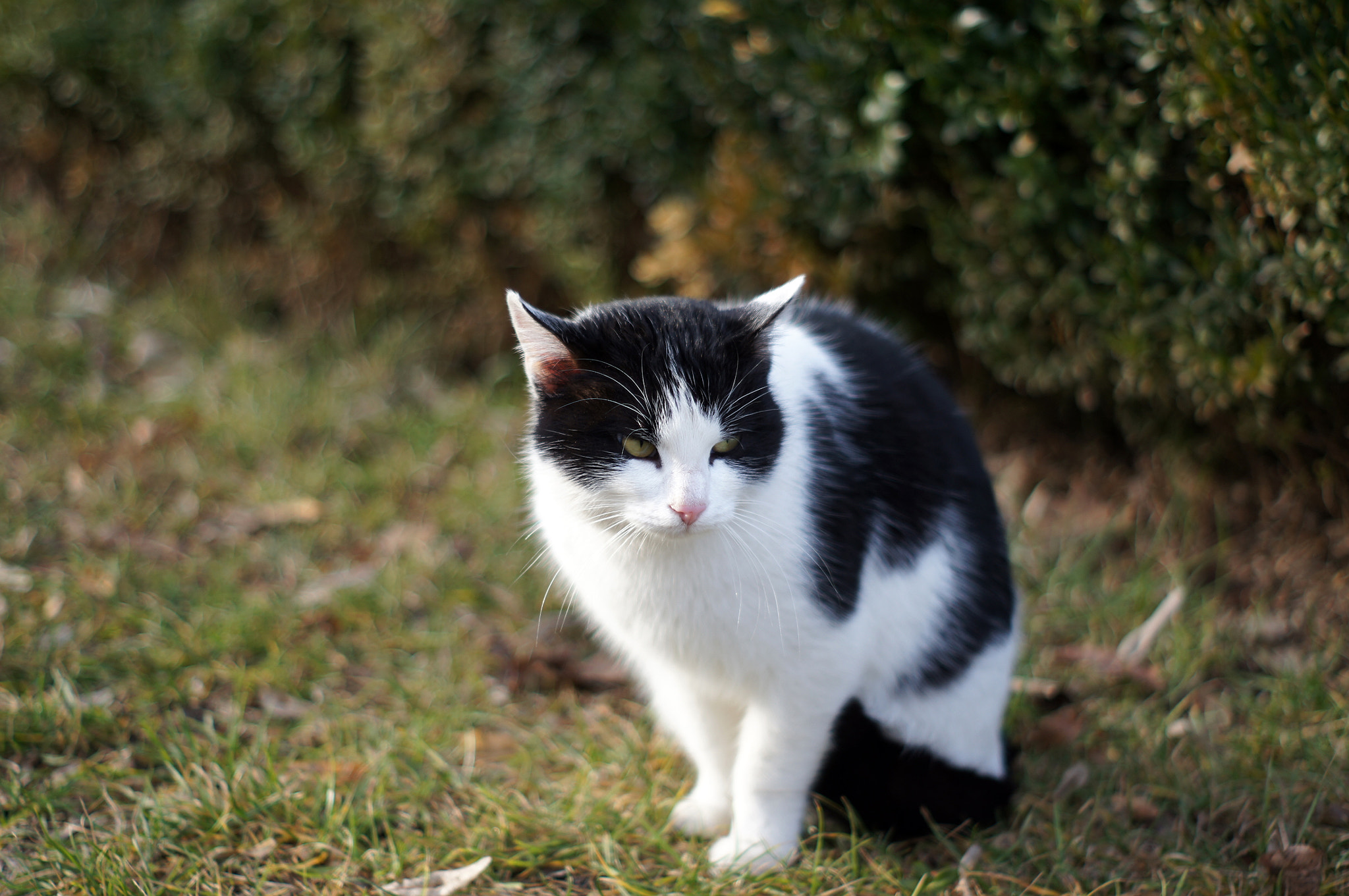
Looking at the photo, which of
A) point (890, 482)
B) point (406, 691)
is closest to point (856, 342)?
point (890, 482)

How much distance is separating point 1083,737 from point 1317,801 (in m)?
0.51

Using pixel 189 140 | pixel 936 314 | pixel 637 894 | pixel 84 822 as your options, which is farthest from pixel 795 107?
pixel 189 140

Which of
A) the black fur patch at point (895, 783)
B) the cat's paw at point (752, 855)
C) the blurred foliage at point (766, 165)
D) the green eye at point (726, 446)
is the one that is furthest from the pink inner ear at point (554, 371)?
the blurred foliage at point (766, 165)

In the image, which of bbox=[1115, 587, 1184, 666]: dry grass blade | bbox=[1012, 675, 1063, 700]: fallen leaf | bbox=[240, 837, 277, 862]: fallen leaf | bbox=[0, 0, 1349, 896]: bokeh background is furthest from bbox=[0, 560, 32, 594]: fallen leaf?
bbox=[1115, 587, 1184, 666]: dry grass blade

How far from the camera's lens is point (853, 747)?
2170 mm

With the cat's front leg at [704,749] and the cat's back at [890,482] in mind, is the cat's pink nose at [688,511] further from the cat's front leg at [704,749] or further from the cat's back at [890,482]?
the cat's front leg at [704,749]

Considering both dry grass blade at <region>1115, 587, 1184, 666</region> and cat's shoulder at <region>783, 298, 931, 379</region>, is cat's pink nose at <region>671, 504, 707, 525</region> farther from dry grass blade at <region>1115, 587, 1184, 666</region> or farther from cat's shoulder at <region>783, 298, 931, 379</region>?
dry grass blade at <region>1115, 587, 1184, 666</region>

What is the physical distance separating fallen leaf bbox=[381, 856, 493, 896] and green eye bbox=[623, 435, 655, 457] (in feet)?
3.20

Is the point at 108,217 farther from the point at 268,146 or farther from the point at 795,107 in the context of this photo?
the point at 795,107

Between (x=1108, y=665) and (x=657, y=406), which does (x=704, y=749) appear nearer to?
(x=657, y=406)

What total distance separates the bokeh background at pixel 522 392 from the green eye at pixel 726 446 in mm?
929

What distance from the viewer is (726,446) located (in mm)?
1814

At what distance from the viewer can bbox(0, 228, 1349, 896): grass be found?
2.12 meters

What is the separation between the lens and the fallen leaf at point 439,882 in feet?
6.61
